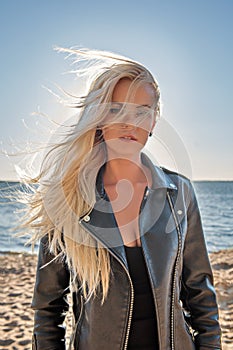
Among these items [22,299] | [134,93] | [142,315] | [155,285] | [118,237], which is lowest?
[22,299]

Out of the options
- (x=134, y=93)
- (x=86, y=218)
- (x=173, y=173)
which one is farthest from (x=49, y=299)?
(x=134, y=93)

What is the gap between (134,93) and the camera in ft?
5.52

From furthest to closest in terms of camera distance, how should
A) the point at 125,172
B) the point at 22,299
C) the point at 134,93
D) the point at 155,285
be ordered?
the point at 22,299
the point at 125,172
the point at 134,93
the point at 155,285

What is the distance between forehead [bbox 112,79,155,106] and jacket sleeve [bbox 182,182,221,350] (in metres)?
0.44

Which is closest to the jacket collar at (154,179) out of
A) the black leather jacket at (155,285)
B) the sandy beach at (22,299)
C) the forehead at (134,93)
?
the black leather jacket at (155,285)

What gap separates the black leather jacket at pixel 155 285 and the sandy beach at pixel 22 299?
10.3 feet

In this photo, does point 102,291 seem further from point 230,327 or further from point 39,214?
point 230,327

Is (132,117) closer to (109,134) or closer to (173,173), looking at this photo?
(109,134)

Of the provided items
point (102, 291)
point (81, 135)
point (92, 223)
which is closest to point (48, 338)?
point (102, 291)

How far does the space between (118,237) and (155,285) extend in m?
0.22

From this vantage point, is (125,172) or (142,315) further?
(125,172)

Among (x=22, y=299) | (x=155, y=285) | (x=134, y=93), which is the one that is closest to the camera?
(x=155, y=285)

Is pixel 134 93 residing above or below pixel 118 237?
above

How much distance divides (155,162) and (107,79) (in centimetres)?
40
